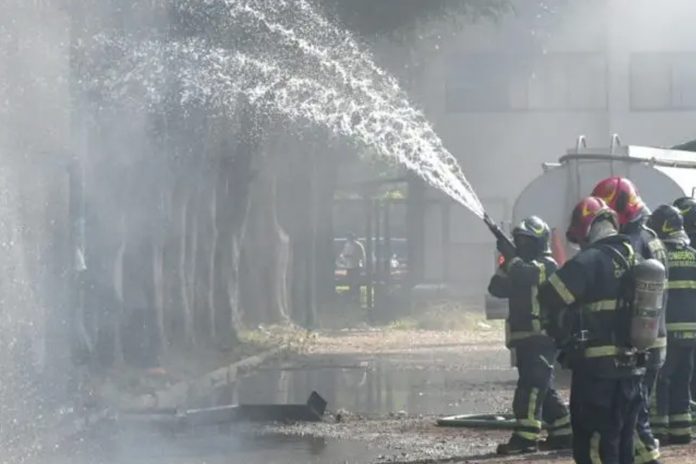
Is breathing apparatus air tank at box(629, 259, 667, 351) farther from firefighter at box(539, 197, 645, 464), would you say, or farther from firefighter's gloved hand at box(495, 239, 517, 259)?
firefighter's gloved hand at box(495, 239, 517, 259)

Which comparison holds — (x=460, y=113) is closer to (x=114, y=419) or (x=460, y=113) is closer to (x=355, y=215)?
(x=355, y=215)

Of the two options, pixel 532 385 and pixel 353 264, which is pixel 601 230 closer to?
pixel 532 385

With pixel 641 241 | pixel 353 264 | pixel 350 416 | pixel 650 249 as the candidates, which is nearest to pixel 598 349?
pixel 641 241

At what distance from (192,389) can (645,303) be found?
8983mm

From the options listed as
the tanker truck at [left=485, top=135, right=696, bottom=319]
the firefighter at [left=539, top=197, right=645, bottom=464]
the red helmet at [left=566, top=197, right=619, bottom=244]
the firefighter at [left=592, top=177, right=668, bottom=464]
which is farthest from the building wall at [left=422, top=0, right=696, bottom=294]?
the firefighter at [left=539, top=197, right=645, bottom=464]

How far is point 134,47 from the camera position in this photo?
1709 centimetres

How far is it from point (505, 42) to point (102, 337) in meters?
26.1

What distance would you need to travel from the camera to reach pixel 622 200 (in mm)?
9969

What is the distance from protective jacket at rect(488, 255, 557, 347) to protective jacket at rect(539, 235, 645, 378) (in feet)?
8.43

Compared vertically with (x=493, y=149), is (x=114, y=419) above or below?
below

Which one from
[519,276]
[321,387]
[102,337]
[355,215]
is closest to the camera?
[519,276]

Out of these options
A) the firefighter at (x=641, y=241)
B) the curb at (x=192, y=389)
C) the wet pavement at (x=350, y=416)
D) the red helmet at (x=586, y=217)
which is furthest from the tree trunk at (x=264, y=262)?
the red helmet at (x=586, y=217)

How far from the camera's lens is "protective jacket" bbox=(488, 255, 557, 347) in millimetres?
11234

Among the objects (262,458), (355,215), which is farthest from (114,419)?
(355,215)
